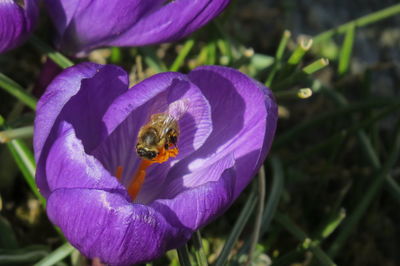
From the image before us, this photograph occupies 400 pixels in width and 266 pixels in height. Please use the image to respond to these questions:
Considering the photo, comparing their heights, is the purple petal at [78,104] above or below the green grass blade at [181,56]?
above

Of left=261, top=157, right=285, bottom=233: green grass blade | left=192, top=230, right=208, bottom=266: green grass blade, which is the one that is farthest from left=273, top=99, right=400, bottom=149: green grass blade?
left=192, top=230, right=208, bottom=266: green grass blade

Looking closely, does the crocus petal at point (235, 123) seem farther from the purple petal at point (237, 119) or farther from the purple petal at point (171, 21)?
the purple petal at point (171, 21)

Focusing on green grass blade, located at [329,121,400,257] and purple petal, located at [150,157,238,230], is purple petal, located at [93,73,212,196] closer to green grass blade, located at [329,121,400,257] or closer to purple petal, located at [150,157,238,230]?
purple petal, located at [150,157,238,230]

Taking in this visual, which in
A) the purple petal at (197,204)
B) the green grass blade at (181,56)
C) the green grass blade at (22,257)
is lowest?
the green grass blade at (22,257)

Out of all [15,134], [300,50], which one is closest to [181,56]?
[300,50]

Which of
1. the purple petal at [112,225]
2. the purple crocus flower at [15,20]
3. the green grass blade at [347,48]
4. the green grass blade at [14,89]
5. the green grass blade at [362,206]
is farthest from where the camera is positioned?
the green grass blade at [347,48]

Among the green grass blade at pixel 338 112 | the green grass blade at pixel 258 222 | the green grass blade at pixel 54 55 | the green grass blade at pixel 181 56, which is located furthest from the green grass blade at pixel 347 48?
the green grass blade at pixel 54 55

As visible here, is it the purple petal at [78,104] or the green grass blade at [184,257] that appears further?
the green grass blade at [184,257]
